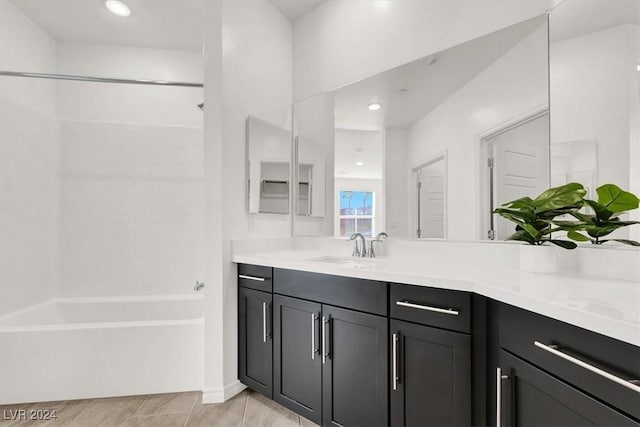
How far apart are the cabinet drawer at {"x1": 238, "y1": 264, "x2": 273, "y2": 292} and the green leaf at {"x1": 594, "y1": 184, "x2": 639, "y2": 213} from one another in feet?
5.11

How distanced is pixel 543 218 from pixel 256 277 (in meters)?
1.52

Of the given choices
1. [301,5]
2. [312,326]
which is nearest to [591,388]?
[312,326]

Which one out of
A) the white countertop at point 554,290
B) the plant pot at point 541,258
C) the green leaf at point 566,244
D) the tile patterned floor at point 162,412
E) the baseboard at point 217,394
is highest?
the green leaf at point 566,244

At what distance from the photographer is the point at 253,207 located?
2.32 m

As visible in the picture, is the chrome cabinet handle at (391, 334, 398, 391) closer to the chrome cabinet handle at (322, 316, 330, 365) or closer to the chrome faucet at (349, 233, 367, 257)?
the chrome cabinet handle at (322, 316, 330, 365)

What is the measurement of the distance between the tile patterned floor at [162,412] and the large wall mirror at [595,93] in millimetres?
1832

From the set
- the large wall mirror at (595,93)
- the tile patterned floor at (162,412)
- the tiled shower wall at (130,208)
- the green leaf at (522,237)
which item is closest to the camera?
the large wall mirror at (595,93)

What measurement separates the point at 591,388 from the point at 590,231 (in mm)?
686

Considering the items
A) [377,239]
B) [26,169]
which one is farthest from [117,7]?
[377,239]

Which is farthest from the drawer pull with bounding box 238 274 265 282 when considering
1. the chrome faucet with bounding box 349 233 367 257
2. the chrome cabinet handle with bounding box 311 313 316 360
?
the chrome faucet with bounding box 349 233 367 257

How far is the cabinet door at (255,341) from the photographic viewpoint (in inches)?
76.0

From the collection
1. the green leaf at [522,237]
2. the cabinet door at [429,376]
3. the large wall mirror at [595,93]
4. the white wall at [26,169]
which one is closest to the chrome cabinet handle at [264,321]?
the cabinet door at [429,376]

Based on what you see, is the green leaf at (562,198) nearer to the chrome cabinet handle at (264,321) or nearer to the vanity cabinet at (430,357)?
the vanity cabinet at (430,357)

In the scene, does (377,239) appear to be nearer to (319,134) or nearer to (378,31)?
(319,134)
